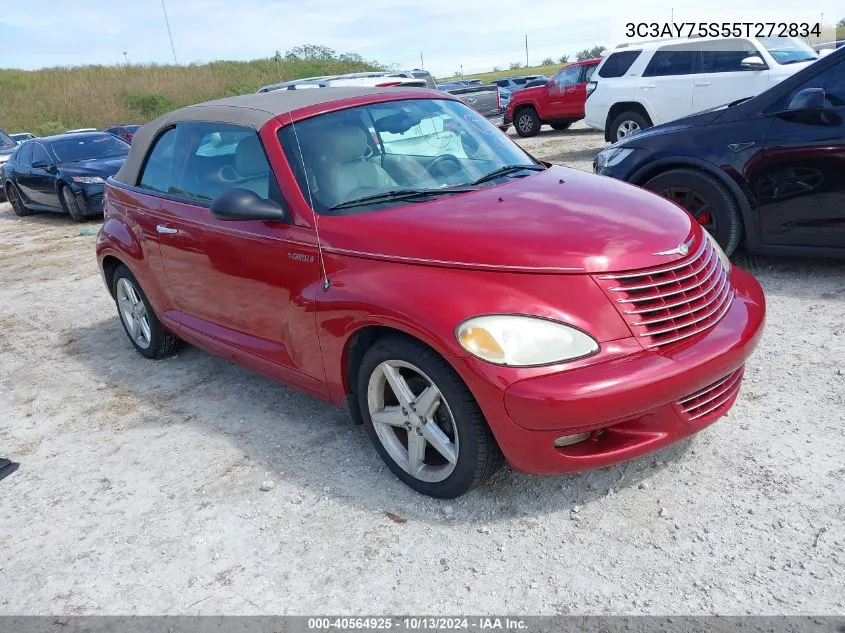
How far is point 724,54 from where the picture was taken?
36.1ft

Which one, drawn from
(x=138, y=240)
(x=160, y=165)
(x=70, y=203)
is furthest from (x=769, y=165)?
(x=70, y=203)

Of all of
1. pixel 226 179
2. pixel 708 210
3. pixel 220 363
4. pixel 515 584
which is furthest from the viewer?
pixel 708 210

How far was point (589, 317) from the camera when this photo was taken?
265 centimetres

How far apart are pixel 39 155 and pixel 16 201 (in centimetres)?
187

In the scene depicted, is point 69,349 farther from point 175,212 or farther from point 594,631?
point 594,631

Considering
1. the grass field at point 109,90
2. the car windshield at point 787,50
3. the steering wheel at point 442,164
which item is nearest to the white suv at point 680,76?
the car windshield at point 787,50

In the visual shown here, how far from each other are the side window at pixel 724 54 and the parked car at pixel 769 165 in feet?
20.7

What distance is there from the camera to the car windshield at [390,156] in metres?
3.40

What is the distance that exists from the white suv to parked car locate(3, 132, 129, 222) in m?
8.56

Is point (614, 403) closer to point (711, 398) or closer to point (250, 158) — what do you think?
point (711, 398)

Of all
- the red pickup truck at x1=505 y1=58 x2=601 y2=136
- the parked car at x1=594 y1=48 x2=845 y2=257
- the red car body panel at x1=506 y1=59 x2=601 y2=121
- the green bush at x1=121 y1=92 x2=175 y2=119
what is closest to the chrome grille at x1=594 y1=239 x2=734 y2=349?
the parked car at x1=594 y1=48 x2=845 y2=257

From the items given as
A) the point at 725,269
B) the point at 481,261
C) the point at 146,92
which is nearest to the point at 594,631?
the point at 481,261

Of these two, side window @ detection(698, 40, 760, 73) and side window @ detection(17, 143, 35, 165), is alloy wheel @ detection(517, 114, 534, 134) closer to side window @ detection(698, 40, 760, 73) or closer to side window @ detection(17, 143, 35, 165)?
side window @ detection(698, 40, 760, 73)

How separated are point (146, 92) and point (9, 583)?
4790cm
